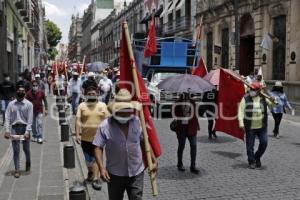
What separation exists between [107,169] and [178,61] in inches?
579

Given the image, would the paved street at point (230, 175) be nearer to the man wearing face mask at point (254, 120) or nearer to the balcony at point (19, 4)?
the man wearing face mask at point (254, 120)

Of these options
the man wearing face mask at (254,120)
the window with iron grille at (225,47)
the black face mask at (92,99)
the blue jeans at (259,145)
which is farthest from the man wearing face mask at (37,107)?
the window with iron grille at (225,47)

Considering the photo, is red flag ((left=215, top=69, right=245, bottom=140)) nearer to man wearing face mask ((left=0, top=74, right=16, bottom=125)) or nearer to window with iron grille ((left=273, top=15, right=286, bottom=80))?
man wearing face mask ((left=0, top=74, right=16, bottom=125))

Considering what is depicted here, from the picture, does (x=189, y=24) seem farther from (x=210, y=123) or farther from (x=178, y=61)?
(x=210, y=123)

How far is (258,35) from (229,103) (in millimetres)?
15689

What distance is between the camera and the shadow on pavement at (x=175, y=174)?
28.0 feet

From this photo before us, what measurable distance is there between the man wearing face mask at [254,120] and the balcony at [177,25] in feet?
94.3

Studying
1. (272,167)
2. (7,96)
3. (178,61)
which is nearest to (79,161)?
(272,167)

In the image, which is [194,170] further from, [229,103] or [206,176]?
[229,103]

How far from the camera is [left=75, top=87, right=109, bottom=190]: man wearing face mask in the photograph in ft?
25.8

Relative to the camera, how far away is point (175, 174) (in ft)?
28.9

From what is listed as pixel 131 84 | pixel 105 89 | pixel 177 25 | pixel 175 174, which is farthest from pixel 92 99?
pixel 177 25

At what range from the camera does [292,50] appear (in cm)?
2172

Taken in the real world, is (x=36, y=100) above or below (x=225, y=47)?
below
